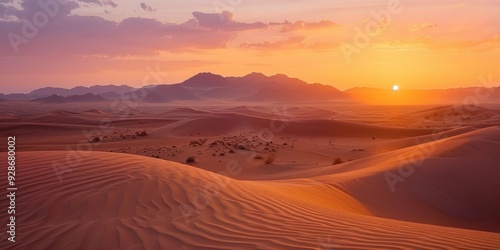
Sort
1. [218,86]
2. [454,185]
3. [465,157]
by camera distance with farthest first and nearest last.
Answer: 1. [218,86]
2. [465,157]
3. [454,185]

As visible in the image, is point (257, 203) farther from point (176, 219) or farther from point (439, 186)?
point (439, 186)

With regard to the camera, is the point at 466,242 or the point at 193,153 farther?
the point at 193,153

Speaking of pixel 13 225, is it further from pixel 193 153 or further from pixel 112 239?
pixel 193 153

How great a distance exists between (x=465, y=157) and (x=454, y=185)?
2.05 meters

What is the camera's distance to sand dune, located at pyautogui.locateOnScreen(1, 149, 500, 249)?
4310 millimetres

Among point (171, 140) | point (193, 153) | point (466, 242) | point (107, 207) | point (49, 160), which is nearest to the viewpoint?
point (466, 242)

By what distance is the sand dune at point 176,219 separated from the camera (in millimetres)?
4310

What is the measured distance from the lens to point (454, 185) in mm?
10391

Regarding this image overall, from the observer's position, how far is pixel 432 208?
9.39 meters

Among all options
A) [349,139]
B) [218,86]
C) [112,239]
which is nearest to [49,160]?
[112,239]

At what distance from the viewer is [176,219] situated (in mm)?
5004

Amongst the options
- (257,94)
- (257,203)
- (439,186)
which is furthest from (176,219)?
(257,94)

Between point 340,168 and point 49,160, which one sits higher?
point 49,160

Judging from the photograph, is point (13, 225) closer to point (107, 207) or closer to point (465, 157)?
point (107, 207)
